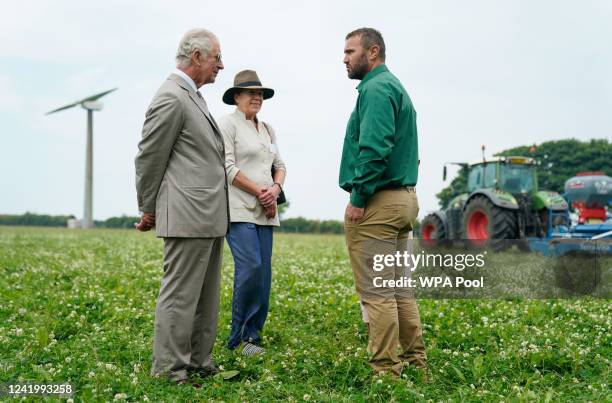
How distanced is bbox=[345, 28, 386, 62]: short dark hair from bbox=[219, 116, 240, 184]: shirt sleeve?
1509 millimetres

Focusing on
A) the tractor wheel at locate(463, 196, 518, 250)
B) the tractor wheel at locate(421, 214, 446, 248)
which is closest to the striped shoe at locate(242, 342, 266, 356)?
the tractor wheel at locate(463, 196, 518, 250)

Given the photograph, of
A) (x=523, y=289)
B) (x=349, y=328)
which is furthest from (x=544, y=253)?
(x=349, y=328)

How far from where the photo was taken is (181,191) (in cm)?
448

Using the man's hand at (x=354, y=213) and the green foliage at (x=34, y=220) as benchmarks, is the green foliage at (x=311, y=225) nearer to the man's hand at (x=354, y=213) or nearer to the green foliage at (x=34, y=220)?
the green foliage at (x=34, y=220)

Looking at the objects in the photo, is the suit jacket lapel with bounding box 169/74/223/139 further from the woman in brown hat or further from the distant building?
the distant building

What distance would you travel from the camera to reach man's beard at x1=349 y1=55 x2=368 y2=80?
468 cm

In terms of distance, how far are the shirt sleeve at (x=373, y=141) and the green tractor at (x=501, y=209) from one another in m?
10.9

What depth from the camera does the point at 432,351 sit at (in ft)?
18.0

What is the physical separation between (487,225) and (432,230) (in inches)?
130

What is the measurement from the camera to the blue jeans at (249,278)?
5.54 metres

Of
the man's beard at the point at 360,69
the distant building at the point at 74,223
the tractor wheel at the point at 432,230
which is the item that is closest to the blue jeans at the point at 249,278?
the man's beard at the point at 360,69

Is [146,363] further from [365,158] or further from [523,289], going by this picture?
[523,289]

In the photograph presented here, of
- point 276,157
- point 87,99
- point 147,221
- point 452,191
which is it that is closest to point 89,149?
point 87,99

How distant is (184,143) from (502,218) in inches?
462
